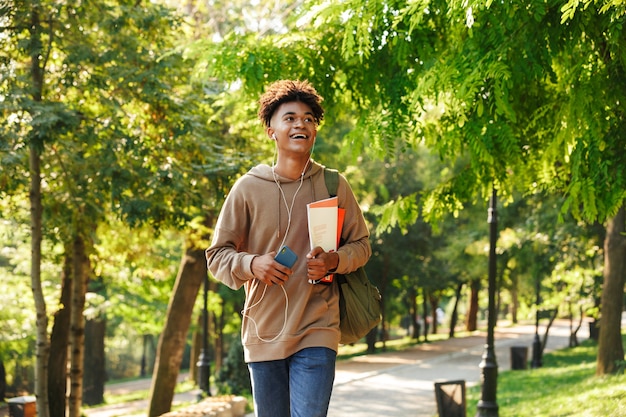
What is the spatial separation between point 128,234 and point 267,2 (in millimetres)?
7854

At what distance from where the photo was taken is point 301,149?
3852 millimetres

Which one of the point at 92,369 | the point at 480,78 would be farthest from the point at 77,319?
the point at 92,369

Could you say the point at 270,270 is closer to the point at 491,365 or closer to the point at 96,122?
the point at 96,122

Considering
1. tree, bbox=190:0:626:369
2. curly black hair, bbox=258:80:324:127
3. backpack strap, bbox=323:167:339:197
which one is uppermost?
tree, bbox=190:0:626:369

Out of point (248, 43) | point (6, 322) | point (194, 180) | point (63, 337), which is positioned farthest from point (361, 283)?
point (6, 322)

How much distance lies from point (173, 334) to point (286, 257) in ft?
42.4

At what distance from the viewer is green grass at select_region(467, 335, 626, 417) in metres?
10.3

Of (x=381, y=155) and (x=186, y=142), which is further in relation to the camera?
(x=186, y=142)

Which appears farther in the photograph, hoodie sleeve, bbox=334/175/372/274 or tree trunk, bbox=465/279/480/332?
tree trunk, bbox=465/279/480/332

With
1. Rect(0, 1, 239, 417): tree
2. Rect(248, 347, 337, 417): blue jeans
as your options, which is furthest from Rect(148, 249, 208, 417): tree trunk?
Rect(248, 347, 337, 417): blue jeans

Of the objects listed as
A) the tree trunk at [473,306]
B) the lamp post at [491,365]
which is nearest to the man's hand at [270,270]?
the lamp post at [491,365]

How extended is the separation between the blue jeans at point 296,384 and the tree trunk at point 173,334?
12.4 m

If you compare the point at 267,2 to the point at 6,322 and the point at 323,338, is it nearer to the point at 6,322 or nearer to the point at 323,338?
the point at 6,322

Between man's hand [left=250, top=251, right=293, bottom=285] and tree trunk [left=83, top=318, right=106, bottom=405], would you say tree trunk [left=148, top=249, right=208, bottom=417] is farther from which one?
man's hand [left=250, top=251, right=293, bottom=285]
